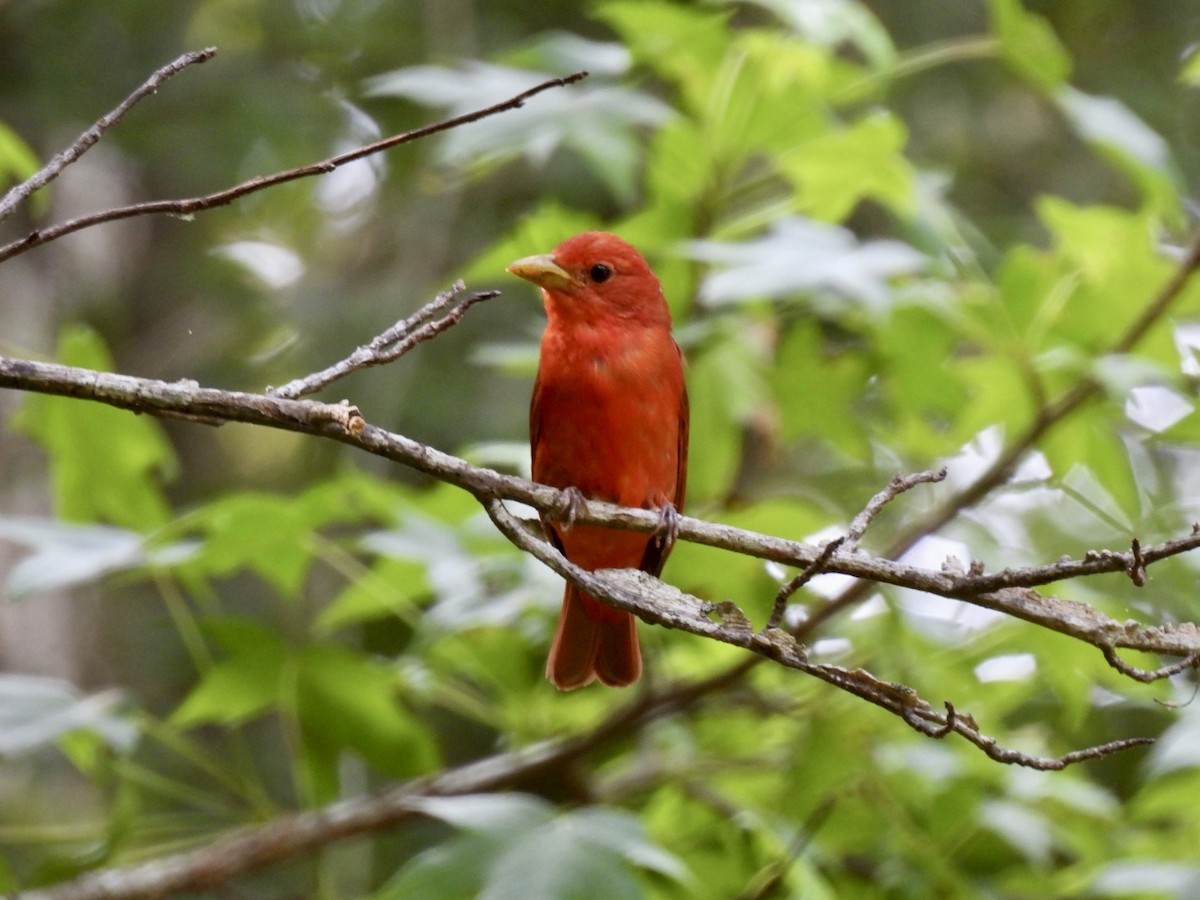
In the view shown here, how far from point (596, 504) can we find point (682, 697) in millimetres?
1175

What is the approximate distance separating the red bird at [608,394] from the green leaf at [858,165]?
52cm

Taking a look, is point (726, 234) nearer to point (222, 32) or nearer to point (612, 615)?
point (612, 615)

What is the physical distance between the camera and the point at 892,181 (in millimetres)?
3182

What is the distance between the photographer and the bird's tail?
127 inches

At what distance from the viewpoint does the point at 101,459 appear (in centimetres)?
325

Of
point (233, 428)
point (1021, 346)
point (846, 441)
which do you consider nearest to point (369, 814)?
point (846, 441)

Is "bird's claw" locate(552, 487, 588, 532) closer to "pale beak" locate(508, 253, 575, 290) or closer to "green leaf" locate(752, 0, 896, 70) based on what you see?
"pale beak" locate(508, 253, 575, 290)

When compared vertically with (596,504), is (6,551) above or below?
below

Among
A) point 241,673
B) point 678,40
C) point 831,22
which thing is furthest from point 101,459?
point 831,22

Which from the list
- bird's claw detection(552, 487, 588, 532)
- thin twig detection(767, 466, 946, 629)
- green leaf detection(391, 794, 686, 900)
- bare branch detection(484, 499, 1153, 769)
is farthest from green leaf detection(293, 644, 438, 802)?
thin twig detection(767, 466, 946, 629)

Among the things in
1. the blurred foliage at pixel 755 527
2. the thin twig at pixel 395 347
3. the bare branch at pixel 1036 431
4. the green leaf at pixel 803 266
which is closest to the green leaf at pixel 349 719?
the blurred foliage at pixel 755 527

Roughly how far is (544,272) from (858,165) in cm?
79

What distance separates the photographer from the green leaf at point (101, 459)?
318cm

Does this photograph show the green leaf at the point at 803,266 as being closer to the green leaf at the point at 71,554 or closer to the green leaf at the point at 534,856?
the green leaf at the point at 534,856
